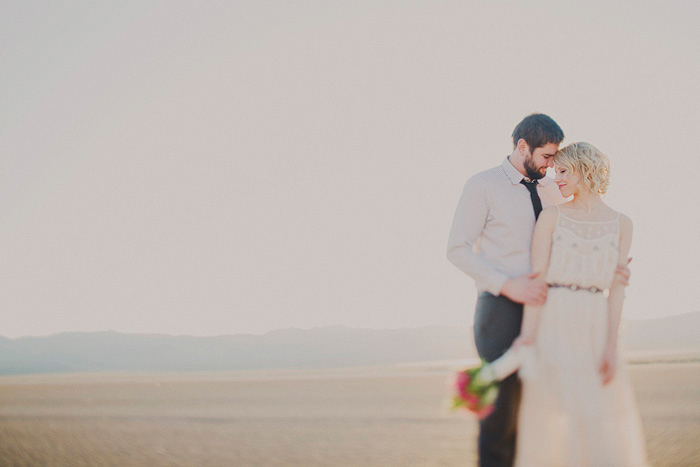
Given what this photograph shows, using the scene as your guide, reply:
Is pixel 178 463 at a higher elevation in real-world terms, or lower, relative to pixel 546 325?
lower

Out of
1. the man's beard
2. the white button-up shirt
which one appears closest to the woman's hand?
the white button-up shirt

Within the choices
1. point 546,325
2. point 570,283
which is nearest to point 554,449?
point 546,325

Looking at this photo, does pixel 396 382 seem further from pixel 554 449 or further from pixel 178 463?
pixel 554 449

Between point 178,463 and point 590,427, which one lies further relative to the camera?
point 178,463

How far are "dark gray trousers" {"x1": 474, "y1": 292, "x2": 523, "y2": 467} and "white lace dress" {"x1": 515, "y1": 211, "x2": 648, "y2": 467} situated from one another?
0.19ft

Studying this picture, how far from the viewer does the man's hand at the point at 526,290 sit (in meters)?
3.20

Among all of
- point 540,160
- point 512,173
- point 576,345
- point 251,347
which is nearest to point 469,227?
point 512,173

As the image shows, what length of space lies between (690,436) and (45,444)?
755 centimetres

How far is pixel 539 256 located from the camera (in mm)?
3295

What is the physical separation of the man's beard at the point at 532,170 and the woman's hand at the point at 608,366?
100 cm

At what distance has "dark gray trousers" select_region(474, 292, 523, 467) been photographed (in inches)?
127

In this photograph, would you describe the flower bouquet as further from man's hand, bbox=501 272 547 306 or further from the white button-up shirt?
the white button-up shirt

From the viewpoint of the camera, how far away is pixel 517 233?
134 inches

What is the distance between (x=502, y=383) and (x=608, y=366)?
0.55 metres
